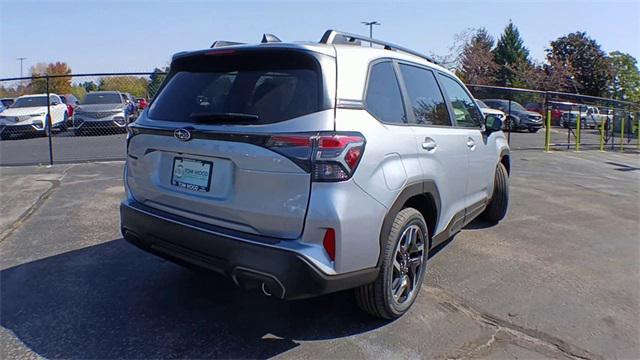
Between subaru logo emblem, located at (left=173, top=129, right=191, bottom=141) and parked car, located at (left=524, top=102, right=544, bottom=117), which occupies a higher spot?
parked car, located at (left=524, top=102, right=544, bottom=117)

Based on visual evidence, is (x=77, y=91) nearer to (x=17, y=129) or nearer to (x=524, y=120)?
(x=17, y=129)

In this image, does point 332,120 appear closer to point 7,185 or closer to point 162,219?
point 162,219

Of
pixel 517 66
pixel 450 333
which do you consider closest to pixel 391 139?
pixel 450 333

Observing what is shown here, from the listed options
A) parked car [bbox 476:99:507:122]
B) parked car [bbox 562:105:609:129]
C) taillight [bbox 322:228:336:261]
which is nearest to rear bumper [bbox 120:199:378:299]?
taillight [bbox 322:228:336:261]

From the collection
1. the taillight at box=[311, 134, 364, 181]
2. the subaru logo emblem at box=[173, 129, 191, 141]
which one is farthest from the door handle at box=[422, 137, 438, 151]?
the subaru logo emblem at box=[173, 129, 191, 141]

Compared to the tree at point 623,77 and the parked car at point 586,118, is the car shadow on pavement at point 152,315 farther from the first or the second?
the tree at point 623,77

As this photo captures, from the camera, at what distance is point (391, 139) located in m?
2.98

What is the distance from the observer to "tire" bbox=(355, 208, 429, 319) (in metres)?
2.96

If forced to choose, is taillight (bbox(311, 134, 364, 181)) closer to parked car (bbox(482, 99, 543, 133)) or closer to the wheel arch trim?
the wheel arch trim

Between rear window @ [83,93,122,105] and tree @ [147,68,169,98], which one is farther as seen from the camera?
rear window @ [83,93,122,105]

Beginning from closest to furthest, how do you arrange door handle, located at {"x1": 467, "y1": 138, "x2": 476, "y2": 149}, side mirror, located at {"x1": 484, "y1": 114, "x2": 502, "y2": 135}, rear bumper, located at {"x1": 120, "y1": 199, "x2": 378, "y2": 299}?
rear bumper, located at {"x1": 120, "y1": 199, "x2": 378, "y2": 299}
door handle, located at {"x1": 467, "y1": 138, "x2": 476, "y2": 149}
side mirror, located at {"x1": 484, "y1": 114, "x2": 502, "y2": 135}

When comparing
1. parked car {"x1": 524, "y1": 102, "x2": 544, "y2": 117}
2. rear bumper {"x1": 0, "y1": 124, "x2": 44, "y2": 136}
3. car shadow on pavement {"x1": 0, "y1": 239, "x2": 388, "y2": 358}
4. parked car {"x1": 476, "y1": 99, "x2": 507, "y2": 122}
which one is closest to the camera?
car shadow on pavement {"x1": 0, "y1": 239, "x2": 388, "y2": 358}

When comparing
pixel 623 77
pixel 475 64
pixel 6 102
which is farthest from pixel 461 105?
pixel 623 77

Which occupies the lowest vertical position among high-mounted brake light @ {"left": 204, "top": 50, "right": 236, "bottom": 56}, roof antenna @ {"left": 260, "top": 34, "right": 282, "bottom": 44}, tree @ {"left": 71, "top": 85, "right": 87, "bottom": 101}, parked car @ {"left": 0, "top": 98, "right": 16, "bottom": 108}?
high-mounted brake light @ {"left": 204, "top": 50, "right": 236, "bottom": 56}
